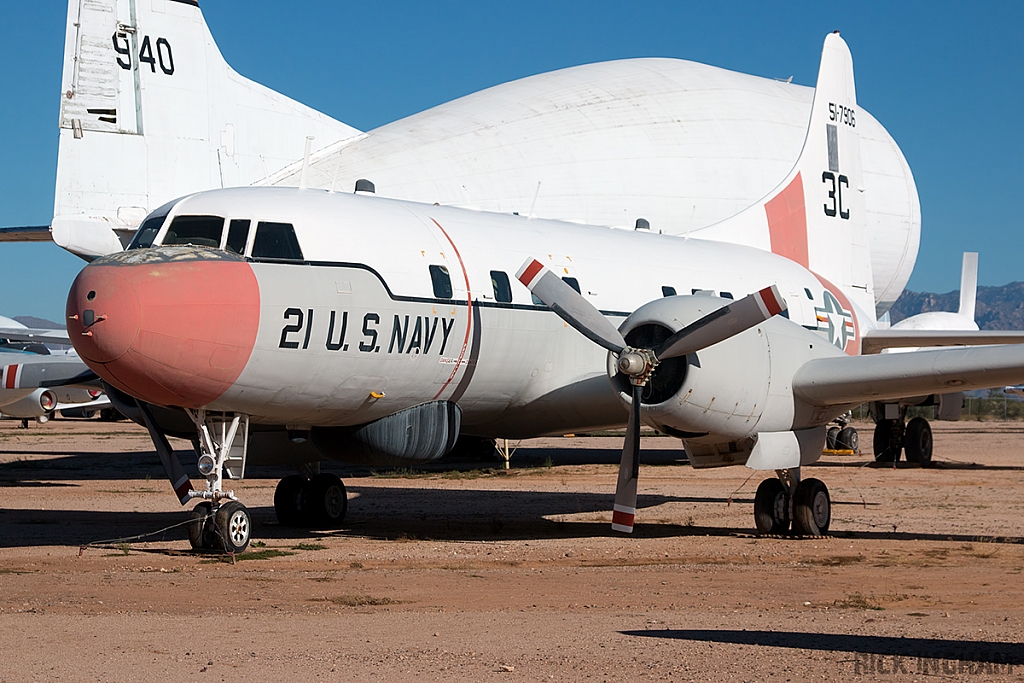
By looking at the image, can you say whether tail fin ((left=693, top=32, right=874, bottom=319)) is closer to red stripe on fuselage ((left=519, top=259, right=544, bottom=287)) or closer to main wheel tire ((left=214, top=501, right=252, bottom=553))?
red stripe on fuselage ((left=519, top=259, right=544, bottom=287))

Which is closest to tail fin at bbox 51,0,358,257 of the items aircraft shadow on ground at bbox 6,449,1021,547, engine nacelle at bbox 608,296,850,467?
aircraft shadow on ground at bbox 6,449,1021,547

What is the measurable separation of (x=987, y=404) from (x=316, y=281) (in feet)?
202

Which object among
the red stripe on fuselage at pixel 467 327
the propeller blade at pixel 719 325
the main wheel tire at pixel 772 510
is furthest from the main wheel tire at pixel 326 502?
the main wheel tire at pixel 772 510

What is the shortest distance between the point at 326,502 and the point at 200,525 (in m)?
2.82

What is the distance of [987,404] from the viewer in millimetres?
64812

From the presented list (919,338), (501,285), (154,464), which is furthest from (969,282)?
(501,285)

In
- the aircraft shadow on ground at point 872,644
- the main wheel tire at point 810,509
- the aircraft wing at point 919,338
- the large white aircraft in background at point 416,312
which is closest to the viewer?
the aircraft shadow on ground at point 872,644

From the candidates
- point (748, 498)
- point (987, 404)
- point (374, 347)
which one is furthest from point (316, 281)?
point (987, 404)

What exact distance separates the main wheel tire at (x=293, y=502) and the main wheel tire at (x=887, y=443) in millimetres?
15700

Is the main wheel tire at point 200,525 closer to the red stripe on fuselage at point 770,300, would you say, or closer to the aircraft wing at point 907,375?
the red stripe on fuselage at point 770,300

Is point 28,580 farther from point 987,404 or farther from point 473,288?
point 987,404

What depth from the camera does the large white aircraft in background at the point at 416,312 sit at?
403 inches

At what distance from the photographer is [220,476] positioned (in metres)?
10.8

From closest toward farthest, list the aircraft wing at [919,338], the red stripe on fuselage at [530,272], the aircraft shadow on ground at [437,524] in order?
1. the red stripe on fuselage at [530,272]
2. the aircraft shadow on ground at [437,524]
3. the aircraft wing at [919,338]
